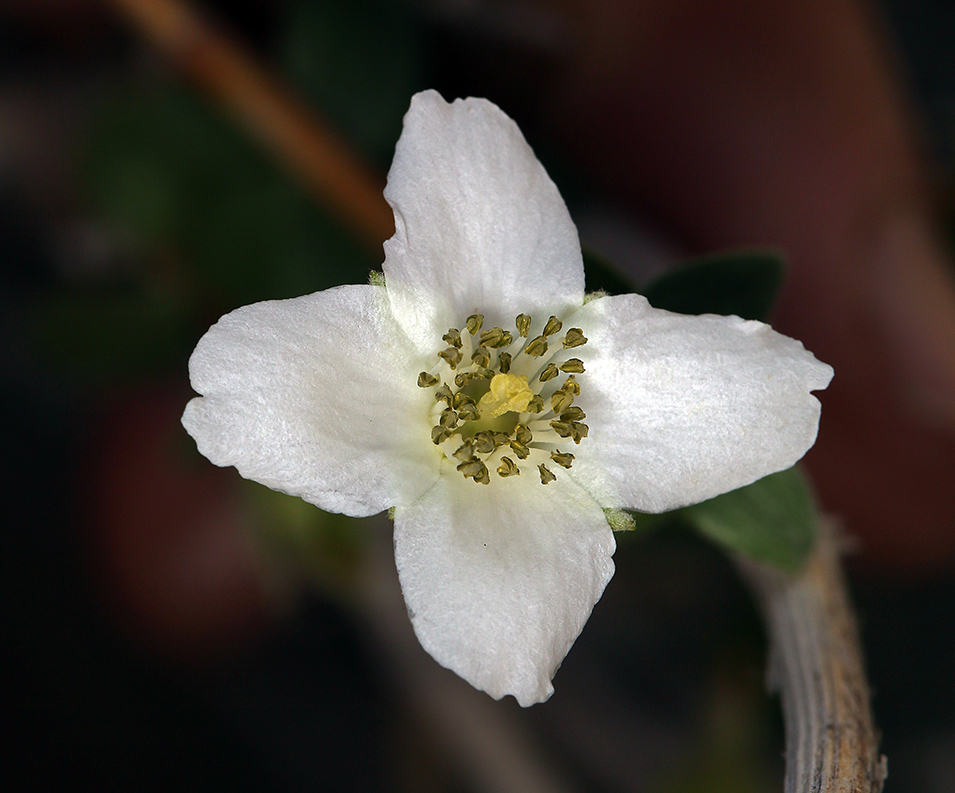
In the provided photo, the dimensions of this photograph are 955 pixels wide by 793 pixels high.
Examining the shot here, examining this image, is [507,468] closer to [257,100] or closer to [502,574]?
[502,574]

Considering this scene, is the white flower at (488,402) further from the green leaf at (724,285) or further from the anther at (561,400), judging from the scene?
the green leaf at (724,285)

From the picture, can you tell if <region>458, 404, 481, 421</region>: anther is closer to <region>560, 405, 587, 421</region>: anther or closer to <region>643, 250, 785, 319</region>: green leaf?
<region>560, 405, 587, 421</region>: anther

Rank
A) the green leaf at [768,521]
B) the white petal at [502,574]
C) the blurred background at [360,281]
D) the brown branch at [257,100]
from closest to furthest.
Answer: the white petal at [502,574] → the green leaf at [768,521] → the brown branch at [257,100] → the blurred background at [360,281]

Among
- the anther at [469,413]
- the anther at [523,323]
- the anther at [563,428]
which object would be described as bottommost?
the anther at [469,413]

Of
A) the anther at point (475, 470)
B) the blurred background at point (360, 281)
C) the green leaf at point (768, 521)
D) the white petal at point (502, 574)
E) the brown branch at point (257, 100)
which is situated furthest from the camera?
the blurred background at point (360, 281)

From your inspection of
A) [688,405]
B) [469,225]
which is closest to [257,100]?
[469,225]

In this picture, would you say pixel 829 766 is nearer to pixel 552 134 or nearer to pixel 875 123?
pixel 875 123

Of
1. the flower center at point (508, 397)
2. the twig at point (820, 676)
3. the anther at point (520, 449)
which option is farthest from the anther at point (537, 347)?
the twig at point (820, 676)
